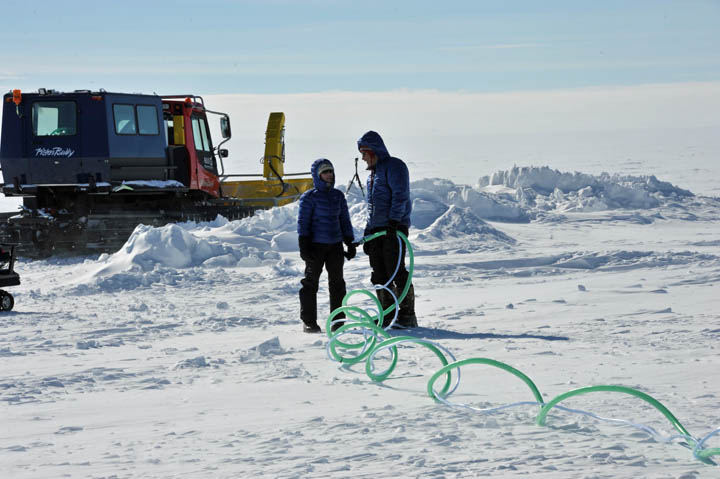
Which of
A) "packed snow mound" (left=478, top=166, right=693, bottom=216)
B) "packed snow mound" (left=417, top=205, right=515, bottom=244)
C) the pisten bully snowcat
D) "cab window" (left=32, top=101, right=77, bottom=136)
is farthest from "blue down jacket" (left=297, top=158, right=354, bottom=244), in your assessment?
"packed snow mound" (left=478, top=166, right=693, bottom=216)

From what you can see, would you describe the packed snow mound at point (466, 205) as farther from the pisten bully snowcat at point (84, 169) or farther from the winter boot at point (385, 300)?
the winter boot at point (385, 300)

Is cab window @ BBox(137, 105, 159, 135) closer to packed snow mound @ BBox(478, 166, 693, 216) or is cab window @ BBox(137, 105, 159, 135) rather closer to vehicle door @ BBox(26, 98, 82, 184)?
vehicle door @ BBox(26, 98, 82, 184)

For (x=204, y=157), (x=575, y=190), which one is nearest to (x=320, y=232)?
(x=204, y=157)

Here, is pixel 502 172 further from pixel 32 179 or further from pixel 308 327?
pixel 308 327

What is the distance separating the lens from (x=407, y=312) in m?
7.55

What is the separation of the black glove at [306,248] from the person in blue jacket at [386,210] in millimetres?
494

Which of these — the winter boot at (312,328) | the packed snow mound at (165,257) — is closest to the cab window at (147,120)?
the packed snow mound at (165,257)

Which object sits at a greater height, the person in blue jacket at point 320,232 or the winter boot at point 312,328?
the person in blue jacket at point 320,232

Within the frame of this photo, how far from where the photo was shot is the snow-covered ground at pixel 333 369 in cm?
394

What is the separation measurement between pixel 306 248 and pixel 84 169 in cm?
986

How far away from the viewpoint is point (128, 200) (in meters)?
16.7

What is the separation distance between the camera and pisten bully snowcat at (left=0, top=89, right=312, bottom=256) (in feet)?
50.9

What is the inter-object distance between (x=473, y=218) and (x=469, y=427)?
41.8 ft

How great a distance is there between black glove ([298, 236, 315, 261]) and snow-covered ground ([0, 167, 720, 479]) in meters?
0.67
